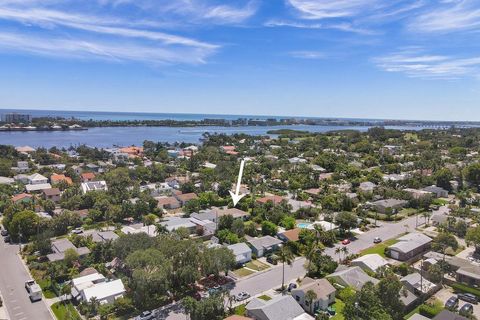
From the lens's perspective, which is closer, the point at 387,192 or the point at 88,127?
the point at 387,192

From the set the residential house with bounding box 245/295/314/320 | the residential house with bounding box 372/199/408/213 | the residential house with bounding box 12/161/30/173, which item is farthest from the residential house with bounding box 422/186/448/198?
the residential house with bounding box 12/161/30/173

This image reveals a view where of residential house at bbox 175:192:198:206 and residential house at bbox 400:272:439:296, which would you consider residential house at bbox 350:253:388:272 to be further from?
residential house at bbox 175:192:198:206

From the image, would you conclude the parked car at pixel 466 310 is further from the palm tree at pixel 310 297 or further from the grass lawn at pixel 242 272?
the grass lawn at pixel 242 272

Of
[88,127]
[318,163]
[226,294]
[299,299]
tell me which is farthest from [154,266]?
[88,127]

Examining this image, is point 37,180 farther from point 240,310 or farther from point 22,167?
point 240,310

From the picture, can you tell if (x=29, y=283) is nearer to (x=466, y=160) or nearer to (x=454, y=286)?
(x=454, y=286)

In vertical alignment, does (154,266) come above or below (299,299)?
above

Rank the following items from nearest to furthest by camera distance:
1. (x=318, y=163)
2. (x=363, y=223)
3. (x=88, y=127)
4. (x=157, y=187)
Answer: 1. (x=363, y=223)
2. (x=157, y=187)
3. (x=318, y=163)
4. (x=88, y=127)
